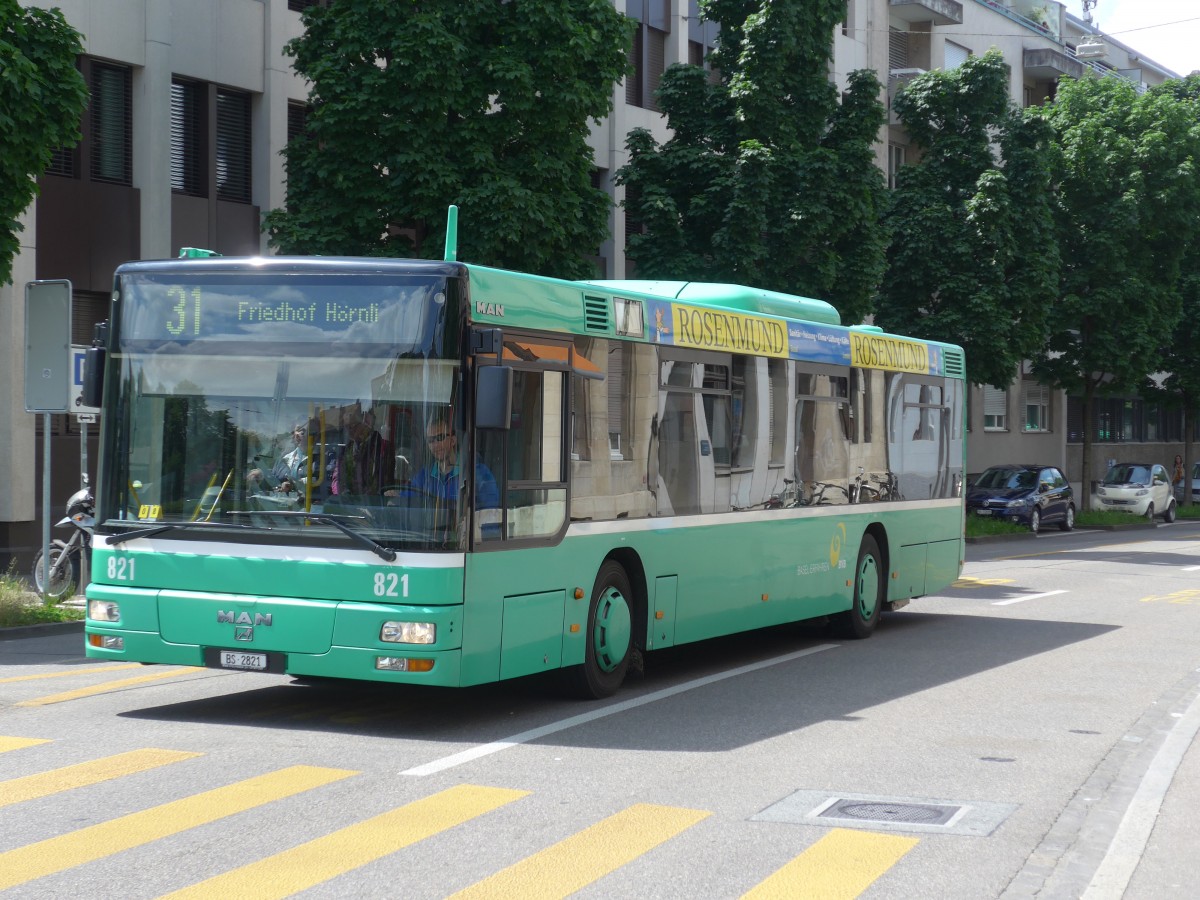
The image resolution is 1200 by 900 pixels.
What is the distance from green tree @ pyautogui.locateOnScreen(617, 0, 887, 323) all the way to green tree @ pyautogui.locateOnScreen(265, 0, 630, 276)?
19.1 feet

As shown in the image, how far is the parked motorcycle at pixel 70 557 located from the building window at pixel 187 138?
762 centimetres

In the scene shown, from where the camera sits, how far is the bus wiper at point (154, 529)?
30.4 feet

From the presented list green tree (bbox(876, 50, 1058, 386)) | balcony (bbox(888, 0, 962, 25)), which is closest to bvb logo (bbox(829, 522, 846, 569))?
green tree (bbox(876, 50, 1058, 386))

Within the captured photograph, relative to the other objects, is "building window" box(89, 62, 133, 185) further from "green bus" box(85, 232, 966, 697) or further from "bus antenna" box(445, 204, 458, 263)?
"bus antenna" box(445, 204, 458, 263)

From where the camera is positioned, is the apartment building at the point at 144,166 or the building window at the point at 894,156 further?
the building window at the point at 894,156

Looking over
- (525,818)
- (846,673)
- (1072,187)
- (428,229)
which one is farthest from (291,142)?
(1072,187)

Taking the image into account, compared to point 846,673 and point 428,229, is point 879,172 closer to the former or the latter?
point 428,229

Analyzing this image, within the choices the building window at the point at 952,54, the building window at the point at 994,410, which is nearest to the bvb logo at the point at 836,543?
the building window at the point at 952,54

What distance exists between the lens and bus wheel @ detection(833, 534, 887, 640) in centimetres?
1497

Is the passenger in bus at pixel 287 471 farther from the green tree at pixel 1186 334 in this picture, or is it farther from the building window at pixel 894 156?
the green tree at pixel 1186 334

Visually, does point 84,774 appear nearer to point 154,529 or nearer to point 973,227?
point 154,529

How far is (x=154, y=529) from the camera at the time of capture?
30.8 ft

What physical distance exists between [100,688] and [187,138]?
14356 mm

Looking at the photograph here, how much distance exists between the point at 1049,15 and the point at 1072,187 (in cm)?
1645
